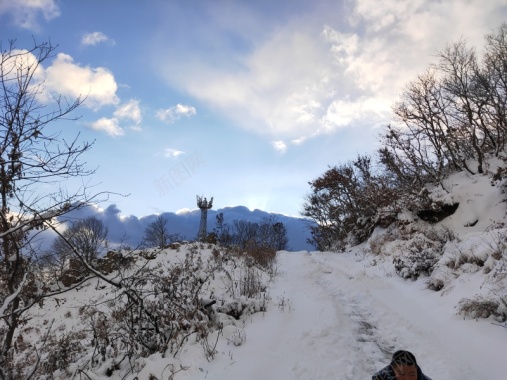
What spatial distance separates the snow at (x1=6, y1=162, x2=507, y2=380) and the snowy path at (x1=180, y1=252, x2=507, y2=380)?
0.01 metres

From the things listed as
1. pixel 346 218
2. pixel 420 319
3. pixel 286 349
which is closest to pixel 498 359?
pixel 420 319

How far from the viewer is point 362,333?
5250 millimetres

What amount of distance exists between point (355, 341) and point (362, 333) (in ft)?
1.45

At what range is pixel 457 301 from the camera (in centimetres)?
596

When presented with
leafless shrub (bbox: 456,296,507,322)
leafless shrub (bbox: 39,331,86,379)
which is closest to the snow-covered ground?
leafless shrub (bbox: 456,296,507,322)

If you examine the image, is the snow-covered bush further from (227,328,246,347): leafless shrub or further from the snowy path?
(227,328,246,347): leafless shrub

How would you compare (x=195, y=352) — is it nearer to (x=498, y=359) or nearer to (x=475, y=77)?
(x=498, y=359)

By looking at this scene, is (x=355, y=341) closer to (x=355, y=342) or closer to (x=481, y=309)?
(x=355, y=342)

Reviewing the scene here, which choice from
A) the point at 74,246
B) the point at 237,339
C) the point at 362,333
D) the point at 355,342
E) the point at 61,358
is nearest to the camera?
the point at 74,246

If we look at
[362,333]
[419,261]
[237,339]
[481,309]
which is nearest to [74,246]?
[237,339]

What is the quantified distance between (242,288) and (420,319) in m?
4.33

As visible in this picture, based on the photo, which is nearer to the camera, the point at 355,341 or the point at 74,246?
the point at 74,246

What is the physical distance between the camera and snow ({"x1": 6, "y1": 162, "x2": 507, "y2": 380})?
159 inches

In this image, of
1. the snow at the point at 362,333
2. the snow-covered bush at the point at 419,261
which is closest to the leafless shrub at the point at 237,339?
the snow at the point at 362,333
